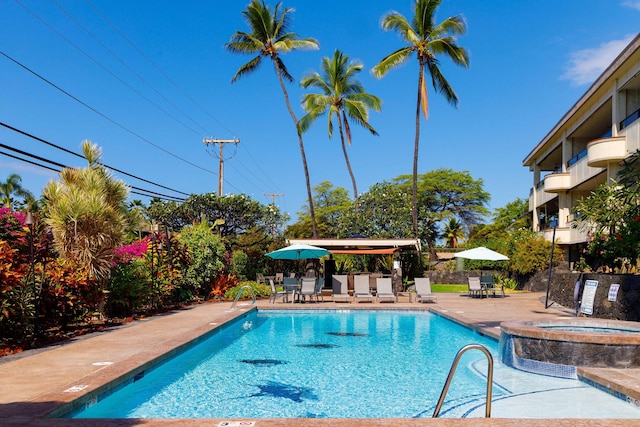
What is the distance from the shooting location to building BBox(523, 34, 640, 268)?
18922 mm

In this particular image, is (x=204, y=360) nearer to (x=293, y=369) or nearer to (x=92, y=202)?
(x=293, y=369)

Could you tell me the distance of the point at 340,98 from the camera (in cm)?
3312

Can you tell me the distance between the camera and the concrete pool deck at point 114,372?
4.81 m

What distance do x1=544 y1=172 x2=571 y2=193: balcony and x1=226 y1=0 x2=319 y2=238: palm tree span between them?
11795mm

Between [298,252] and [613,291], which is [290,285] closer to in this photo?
[298,252]

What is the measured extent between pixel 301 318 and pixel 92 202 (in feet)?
23.8

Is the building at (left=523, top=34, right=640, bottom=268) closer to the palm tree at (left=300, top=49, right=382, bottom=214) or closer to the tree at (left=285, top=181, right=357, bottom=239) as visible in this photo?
the palm tree at (left=300, top=49, right=382, bottom=214)

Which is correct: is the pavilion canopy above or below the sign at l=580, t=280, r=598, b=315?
above

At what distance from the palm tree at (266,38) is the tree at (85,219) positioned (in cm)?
1681

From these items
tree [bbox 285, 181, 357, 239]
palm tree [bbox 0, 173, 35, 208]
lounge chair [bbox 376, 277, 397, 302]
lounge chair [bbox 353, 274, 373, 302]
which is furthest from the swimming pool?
tree [bbox 285, 181, 357, 239]

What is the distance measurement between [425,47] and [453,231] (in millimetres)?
30157

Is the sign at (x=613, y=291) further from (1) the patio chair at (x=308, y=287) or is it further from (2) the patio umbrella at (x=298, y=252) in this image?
(2) the patio umbrella at (x=298, y=252)

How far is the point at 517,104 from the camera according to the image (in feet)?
91.8

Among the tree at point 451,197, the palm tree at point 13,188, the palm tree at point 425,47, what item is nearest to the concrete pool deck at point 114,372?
the palm tree at point 425,47
